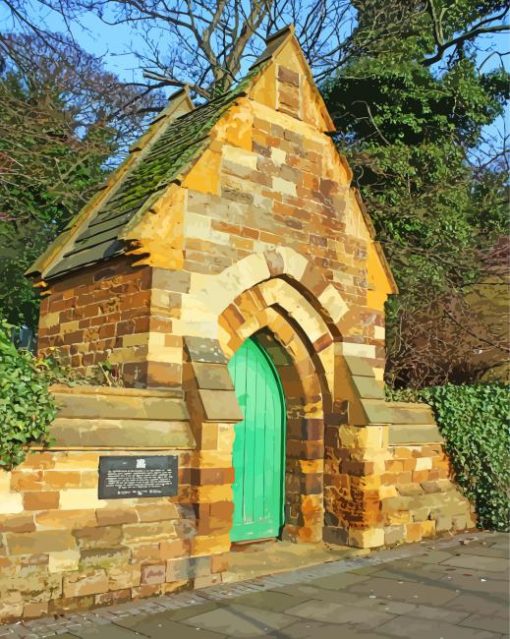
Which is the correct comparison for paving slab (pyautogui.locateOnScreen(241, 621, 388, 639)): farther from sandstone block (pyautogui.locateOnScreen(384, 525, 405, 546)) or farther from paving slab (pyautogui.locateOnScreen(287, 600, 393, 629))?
sandstone block (pyautogui.locateOnScreen(384, 525, 405, 546))

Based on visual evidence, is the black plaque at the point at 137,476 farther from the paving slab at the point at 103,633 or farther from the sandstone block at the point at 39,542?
the paving slab at the point at 103,633

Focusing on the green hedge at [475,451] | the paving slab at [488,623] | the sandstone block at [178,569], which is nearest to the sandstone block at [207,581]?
the sandstone block at [178,569]

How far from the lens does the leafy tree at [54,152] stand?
1220 centimetres

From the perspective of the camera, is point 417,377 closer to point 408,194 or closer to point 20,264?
point 408,194

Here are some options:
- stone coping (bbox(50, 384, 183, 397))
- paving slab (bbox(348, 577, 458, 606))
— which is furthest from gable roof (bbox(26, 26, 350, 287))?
paving slab (bbox(348, 577, 458, 606))

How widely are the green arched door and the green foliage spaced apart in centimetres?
298

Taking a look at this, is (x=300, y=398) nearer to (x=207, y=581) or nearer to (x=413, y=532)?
(x=413, y=532)

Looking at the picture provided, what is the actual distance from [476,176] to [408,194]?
10.5ft

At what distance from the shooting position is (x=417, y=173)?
1524 cm

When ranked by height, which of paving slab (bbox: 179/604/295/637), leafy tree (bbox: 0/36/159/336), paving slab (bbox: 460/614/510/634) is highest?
leafy tree (bbox: 0/36/159/336)

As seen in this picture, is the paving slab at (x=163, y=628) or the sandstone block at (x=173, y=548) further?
the sandstone block at (x=173, y=548)

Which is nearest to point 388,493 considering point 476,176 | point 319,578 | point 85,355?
point 319,578

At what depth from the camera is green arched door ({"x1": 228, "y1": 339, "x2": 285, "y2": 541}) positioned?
8.25 metres

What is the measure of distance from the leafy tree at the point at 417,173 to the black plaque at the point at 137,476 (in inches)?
325
